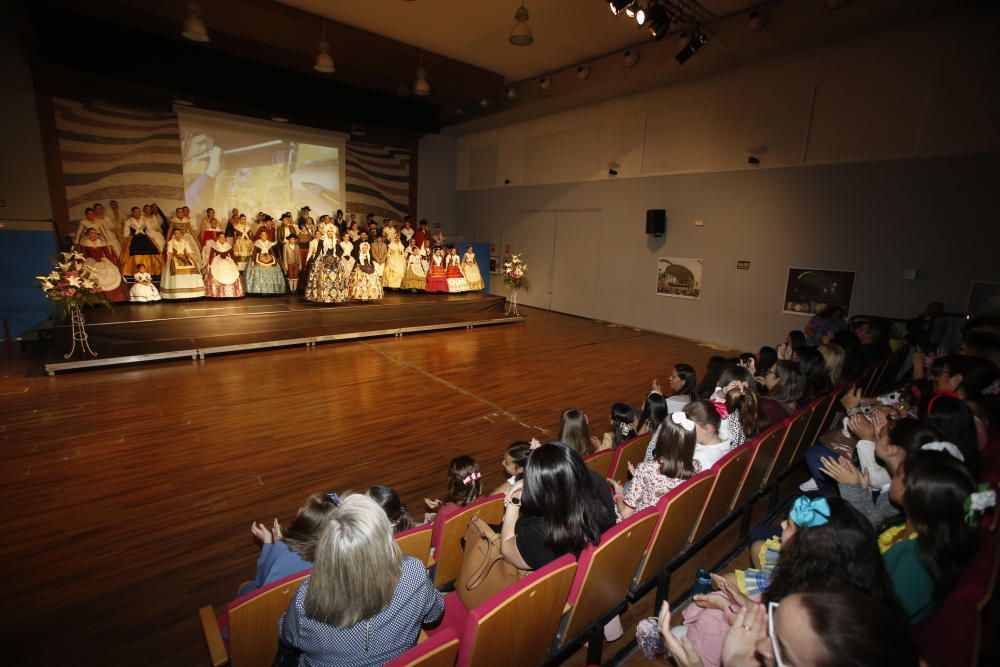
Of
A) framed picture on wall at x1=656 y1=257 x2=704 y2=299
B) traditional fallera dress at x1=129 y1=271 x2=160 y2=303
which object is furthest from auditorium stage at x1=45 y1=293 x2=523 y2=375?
framed picture on wall at x1=656 y1=257 x2=704 y2=299

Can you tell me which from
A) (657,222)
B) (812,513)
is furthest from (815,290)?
(812,513)

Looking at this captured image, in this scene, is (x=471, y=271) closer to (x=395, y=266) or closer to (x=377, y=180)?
(x=395, y=266)

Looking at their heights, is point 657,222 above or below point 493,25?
below

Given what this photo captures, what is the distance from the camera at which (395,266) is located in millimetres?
9938

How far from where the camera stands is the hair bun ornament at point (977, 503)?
138 cm

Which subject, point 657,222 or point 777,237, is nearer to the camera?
point 777,237

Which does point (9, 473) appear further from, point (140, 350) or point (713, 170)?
point (713, 170)

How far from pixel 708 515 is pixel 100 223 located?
9078mm

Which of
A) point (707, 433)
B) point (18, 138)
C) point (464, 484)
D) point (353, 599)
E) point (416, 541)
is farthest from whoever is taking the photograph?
point (18, 138)

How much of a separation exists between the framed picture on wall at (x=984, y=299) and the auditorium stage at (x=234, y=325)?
6664mm

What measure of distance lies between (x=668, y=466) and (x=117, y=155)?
10.8 meters

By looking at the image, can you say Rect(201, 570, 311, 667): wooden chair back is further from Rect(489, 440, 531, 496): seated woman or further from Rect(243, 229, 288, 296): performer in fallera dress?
Rect(243, 229, 288, 296): performer in fallera dress

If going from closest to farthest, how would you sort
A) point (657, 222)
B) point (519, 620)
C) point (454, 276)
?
point (519, 620) < point (657, 222) < point (454, 276)

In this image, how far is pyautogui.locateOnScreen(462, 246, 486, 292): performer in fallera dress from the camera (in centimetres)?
1038
